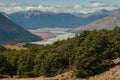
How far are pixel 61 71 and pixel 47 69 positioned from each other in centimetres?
414

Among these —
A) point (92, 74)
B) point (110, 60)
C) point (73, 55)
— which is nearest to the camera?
point (92, 74)

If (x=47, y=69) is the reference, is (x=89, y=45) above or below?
above

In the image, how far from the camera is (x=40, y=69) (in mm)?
94062

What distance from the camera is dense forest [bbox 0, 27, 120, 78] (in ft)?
255

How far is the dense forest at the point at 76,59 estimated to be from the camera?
77875 mm

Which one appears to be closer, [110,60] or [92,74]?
[92,74]

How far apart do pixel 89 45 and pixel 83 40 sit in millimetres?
9420

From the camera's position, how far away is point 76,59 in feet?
269

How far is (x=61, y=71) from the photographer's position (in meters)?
86.6

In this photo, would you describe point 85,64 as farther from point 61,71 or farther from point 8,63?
point 8,63

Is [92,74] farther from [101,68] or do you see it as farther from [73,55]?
[73,55]

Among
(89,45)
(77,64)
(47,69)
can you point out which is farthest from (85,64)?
(47,69)

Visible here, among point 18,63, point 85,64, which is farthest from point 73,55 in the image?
point 18,63

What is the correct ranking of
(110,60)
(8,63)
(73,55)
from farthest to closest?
1. (8,63)
2. (73,55)
3. (110,60)
